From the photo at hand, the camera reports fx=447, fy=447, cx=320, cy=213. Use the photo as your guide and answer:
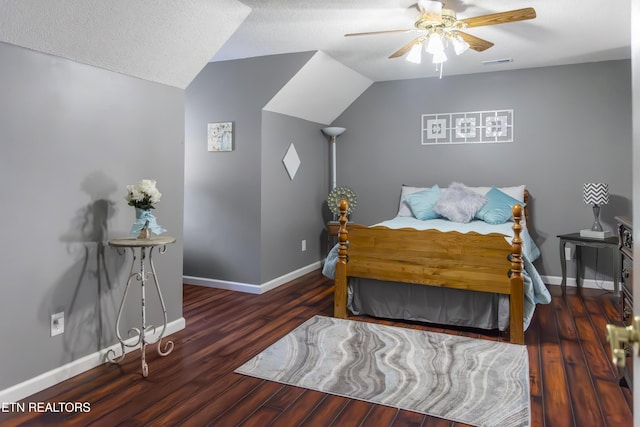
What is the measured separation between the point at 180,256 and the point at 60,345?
108 centimetres

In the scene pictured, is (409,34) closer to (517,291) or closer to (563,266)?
(517,291)

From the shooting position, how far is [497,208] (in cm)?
448

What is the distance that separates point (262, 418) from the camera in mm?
2158

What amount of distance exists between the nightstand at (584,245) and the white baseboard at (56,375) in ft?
13.0

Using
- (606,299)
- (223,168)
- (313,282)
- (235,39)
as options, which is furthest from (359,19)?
(606,299)

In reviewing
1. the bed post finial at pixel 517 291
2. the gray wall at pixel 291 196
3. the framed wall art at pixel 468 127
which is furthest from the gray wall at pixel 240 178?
the bed post finial at pixel 517 291

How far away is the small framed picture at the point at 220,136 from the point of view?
4.59 metres

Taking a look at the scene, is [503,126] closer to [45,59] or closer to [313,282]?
[313,282]

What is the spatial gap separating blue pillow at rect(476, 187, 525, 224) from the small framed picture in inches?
104

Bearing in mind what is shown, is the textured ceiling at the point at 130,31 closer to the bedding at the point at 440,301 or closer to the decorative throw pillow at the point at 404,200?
the bedding at the point at 440,301

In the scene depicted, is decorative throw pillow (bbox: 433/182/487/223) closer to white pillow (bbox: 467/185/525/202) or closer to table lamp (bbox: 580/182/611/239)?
white pillow (bbox: 467/185/525/202)

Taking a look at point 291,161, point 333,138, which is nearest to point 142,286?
point 291,161

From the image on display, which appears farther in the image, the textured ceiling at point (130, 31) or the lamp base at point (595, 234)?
the lamp base at point (595, 234)

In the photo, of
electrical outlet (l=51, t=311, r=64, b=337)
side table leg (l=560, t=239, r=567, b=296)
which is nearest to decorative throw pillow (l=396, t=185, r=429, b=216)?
side table leg (l=560, t=239, r=567, b=296)
